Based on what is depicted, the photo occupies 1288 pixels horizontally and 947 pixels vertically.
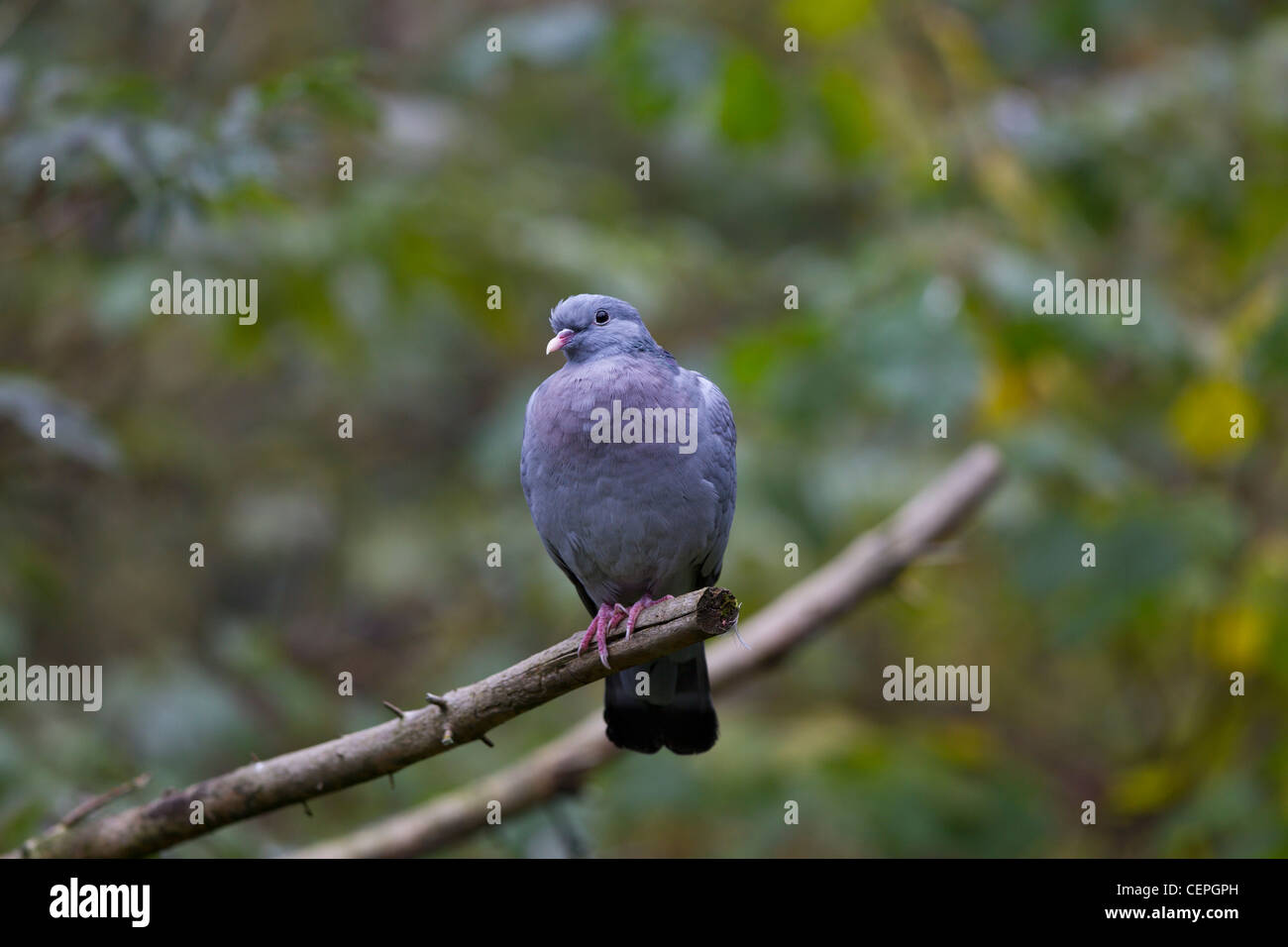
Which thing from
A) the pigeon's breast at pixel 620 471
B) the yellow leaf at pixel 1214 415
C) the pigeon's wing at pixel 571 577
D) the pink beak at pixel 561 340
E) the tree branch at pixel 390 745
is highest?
the pink beak at pixel 561 340

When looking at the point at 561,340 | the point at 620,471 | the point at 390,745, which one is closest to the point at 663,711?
the point at 620,471

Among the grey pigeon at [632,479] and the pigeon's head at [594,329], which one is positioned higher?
the pigeon's head at [594,329]

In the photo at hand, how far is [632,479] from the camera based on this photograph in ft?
12.6

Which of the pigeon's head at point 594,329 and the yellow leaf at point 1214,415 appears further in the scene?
the yellow leaf at point 1214,415

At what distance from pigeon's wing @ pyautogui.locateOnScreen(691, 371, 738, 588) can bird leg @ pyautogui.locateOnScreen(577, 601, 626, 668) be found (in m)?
0.51

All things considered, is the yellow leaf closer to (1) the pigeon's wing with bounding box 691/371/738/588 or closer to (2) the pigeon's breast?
(1) the pigeon's wing with bounding box 691/371/738/588

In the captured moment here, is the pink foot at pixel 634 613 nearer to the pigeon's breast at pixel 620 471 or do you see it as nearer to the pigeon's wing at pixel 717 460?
the pigeon's breast at pixel 620 471

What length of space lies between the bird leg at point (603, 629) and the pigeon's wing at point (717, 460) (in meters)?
0.51

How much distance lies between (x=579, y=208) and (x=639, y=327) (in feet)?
9.17

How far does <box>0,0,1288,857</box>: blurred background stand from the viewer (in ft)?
16.8

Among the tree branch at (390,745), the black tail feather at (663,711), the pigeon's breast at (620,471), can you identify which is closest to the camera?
the tree branch at (390,745)

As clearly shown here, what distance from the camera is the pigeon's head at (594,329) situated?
162 inches

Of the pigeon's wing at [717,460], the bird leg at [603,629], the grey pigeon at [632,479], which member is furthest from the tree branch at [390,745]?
the pigeon's wing at [717,460]

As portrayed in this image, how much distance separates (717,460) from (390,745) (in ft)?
4.42
